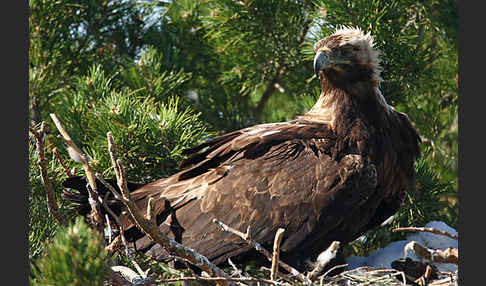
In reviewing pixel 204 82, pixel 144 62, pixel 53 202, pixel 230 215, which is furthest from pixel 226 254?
pixel 204 82

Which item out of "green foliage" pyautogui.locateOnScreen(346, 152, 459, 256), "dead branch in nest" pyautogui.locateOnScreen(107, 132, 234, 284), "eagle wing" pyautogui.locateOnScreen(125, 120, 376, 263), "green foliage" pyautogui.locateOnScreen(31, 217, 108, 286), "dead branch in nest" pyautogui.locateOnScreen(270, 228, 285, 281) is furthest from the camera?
"green foliage" pyautogui.locateOnScreen(346, 152, 459, 256)

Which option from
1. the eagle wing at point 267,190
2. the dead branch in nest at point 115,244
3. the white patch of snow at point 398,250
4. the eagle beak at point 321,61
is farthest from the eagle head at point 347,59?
the dead branch in nest at point 115,244

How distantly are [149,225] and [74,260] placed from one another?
406mm

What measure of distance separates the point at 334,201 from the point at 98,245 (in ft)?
4.67

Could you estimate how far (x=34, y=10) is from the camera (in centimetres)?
406

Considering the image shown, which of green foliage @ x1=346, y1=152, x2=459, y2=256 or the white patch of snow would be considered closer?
the white patch of snow

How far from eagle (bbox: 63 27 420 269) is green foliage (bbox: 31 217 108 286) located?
113cm

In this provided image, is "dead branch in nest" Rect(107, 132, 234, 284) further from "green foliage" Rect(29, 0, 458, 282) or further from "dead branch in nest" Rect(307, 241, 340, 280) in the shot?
"green foliage" Rect(29, 0, 458, 282)

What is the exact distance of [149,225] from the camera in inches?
87.5

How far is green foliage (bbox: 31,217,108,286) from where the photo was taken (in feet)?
6.09

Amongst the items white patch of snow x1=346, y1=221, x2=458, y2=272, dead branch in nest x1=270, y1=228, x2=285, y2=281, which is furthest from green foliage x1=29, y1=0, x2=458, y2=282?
dead branch in nest x1=270, y1=228, x2=285, y2=281

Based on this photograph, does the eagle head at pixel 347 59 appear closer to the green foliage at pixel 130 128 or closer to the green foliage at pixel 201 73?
the green foliage at pixel 201 73

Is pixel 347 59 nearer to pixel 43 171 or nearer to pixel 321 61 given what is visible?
pixel 321 61

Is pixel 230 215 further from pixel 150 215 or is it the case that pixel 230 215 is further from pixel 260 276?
pixel 150 215
